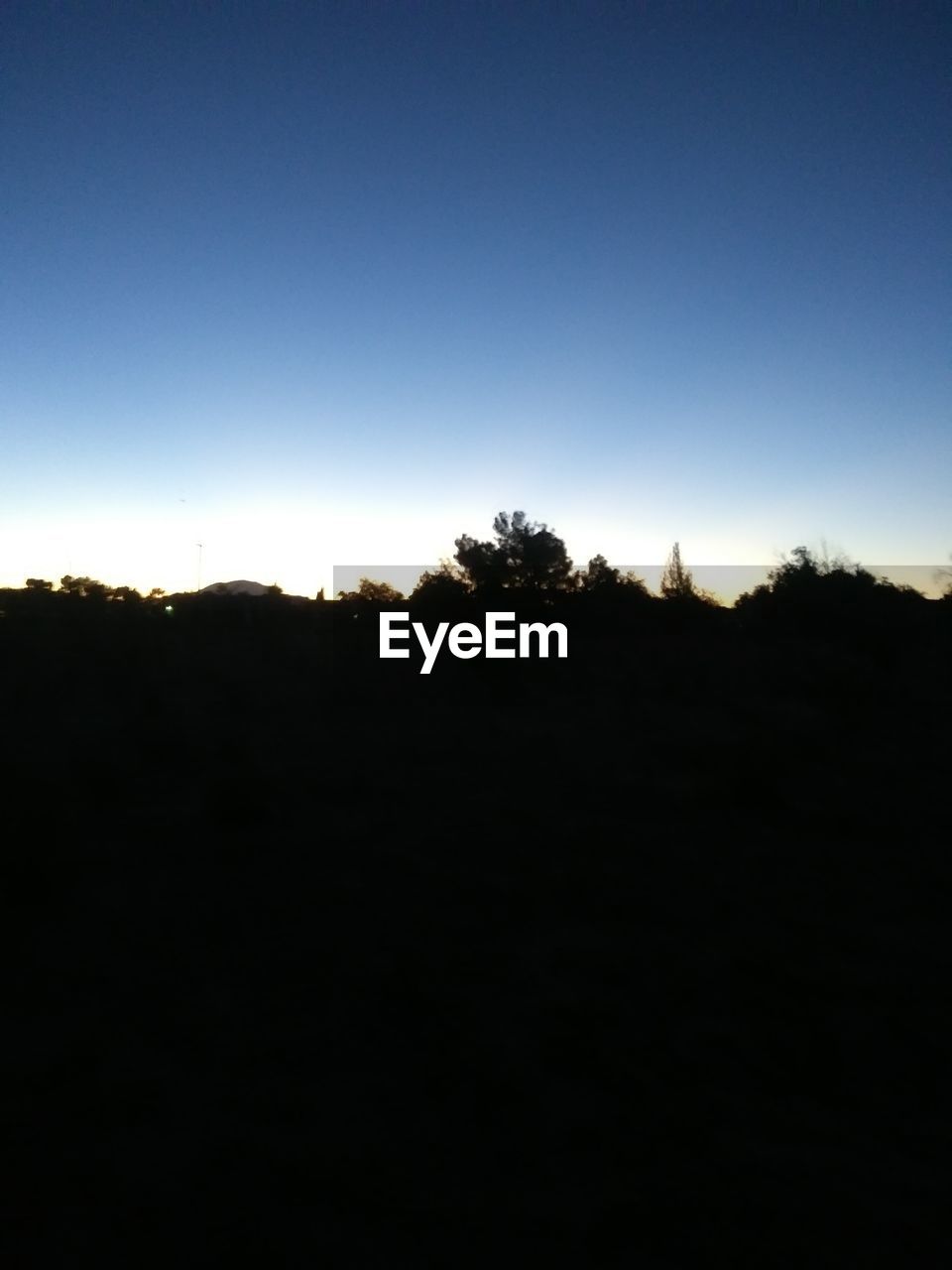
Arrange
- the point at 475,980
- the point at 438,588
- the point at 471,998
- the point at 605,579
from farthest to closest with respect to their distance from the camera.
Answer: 1. the point at 605,579
2. the point at 438,588
3. the point at 475,980
4. the point at 471,998

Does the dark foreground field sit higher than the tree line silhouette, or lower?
lower

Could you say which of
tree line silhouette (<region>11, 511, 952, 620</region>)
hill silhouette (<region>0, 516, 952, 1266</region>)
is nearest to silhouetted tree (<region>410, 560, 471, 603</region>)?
tree line silhouette (<region>11, 511, 952, 620</region>)

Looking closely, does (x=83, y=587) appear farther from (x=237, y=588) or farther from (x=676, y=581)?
(x=676, y=581)

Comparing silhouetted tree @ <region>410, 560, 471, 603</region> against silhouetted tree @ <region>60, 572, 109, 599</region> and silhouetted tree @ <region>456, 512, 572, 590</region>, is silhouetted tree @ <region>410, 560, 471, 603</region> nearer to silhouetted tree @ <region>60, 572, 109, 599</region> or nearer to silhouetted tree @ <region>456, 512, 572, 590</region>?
silhouetted tree @ <region>456, 512, 572, 590</region>

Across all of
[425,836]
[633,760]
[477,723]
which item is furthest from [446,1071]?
[477,723]

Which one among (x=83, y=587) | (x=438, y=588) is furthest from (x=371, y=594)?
(x=83, y=587)

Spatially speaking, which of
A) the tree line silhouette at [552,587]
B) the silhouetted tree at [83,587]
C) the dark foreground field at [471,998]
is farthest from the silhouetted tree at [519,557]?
the dark foreground field at [471,998]

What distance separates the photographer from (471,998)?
23.9 feet

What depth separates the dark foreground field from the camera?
16.4 ft

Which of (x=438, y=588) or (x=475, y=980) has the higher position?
(x=438, y=588)

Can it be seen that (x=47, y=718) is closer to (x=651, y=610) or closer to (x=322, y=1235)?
(x=322, y=1235)

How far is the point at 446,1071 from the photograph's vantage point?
6.32 m

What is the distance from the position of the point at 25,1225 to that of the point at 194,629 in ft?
86.7

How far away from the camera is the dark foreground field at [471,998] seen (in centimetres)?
500
